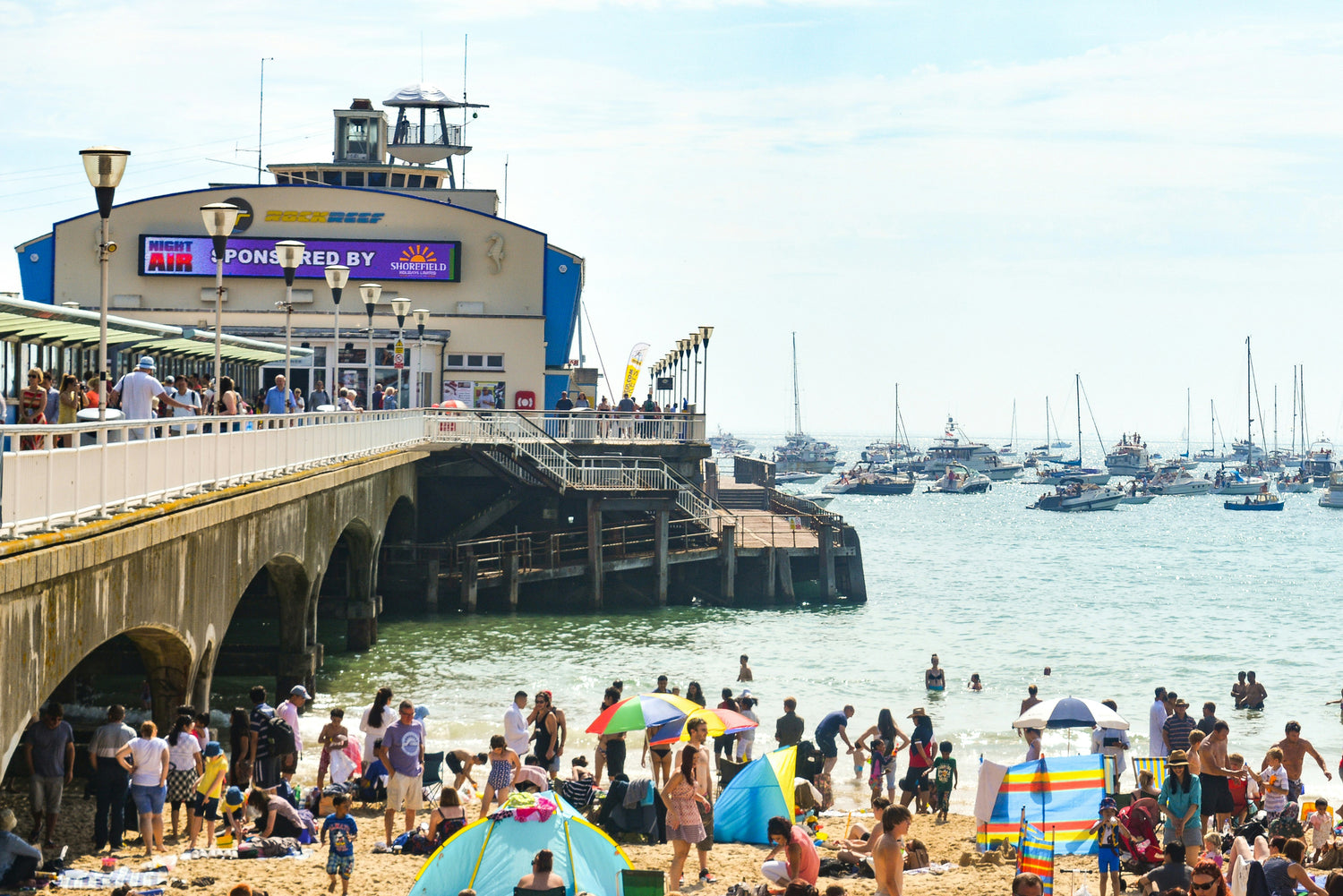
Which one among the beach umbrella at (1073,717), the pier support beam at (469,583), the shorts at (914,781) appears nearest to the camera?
the beach umbrella at (1073,717)

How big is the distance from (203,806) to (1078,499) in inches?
4585

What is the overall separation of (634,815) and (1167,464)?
15471cm

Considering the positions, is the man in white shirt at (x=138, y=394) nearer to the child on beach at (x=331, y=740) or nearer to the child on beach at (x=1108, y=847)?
the child on beach at (x=331, y=740)

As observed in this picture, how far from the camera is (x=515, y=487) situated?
1639 inches

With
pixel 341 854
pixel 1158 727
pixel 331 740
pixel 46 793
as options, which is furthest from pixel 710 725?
pixel 1158 727

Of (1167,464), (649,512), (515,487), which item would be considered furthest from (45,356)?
(1167,464)

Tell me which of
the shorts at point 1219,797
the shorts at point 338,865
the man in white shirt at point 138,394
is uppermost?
the man in white shirt at point 138,394

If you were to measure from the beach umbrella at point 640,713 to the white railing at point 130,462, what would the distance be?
17.9 ft

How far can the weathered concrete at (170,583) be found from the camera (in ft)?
36.2

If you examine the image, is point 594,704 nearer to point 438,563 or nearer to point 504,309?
point 438,563

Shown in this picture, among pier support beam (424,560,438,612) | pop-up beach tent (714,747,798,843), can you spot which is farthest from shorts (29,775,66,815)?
pier support beam (424,560,438,612)

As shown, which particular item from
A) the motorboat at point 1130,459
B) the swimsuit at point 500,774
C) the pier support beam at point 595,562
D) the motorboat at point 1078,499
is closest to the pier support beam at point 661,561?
the pier support beam at point 595,562

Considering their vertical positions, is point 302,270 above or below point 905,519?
above

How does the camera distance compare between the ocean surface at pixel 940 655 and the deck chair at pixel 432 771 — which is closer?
the deck chair at pixel 432 771
